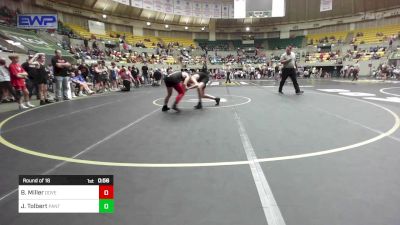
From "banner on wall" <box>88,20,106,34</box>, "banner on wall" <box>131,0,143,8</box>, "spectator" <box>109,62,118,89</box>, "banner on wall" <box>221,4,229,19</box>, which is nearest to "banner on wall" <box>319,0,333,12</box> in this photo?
"banner on wall" <box>221,4,229,19</box>

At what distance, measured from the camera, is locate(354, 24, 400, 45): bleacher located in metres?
33.6

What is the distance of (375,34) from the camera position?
3544cm

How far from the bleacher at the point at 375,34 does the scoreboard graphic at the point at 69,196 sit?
127ft

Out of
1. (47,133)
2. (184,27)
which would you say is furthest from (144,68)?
(184,27)

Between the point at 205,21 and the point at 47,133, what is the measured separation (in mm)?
44377

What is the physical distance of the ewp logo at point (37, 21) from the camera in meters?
16.4

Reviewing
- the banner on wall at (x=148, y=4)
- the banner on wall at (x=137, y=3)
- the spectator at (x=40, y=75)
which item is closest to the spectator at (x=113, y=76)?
the spectator at (x=40, y=75)

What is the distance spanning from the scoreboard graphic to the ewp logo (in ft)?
54.9

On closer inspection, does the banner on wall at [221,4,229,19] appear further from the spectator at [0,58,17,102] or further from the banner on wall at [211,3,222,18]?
the spectator at [0,58,17,102]

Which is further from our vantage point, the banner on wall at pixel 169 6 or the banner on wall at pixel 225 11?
the banner on wall at pixel 225 11

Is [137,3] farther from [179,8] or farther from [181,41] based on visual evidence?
[181,41]

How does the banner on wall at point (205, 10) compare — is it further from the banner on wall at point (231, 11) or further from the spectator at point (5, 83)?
the spectator at point (5, 83)

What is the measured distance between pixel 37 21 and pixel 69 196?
18611mm

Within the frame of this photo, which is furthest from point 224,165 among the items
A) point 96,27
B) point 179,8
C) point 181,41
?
point 181,41
